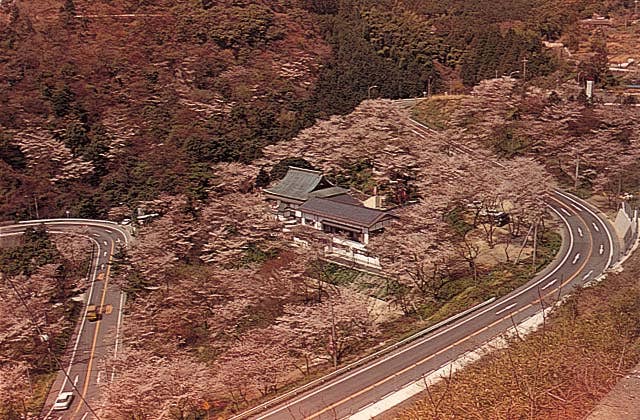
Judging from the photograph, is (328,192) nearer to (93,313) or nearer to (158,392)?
(93,313)

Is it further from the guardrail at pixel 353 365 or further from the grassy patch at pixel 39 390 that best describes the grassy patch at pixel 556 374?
the grassy patch at pixel 39 390

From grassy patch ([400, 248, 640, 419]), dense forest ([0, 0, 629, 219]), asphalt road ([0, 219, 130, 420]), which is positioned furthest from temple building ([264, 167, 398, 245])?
grassy patch ([400, 248, 640, 419])

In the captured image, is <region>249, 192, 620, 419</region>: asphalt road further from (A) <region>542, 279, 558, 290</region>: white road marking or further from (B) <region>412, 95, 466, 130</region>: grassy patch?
(B) <region>412, 95, 466, 130</region>: grassy patch

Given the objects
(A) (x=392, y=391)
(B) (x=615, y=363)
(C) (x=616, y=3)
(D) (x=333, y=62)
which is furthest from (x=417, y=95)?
(B) (x=615, y=363)

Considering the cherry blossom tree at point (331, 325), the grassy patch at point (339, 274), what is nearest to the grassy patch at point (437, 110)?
the grassy patch at point (339, 274)

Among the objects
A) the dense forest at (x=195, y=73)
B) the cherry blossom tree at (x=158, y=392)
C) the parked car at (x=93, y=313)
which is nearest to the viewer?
the cherry blossom tree at (x=158, y=392)

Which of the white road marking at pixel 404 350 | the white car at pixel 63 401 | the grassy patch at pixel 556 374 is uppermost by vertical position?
the grassy patch at pixel 556 374

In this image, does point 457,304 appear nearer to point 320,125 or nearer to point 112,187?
point 320,125
